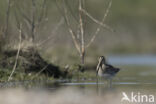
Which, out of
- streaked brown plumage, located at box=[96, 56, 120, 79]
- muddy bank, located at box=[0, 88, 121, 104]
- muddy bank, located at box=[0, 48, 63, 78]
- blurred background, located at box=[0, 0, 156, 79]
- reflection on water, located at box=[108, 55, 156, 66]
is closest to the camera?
muddy bank, located at box=[0, 88, 121, 104]

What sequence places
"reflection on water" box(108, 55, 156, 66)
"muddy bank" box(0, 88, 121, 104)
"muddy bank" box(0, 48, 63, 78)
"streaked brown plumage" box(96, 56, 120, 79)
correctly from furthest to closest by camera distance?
"reflection on water" box(108, 55, 156, 66), "muddy bank" box(0, 48, 63, 78), "streaked brown plumage" box(96, 56, 120, 79), "muddy bank" box(0, 88, 121, 104)

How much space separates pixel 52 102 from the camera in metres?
13.4

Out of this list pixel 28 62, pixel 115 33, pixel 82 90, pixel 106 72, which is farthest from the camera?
pixel 115 33

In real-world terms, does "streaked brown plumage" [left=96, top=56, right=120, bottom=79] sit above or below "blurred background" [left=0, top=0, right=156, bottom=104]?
below

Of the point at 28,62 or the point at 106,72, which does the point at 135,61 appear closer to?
the point at 28,62

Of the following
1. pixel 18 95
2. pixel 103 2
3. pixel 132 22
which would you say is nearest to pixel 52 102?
pixel 18 95

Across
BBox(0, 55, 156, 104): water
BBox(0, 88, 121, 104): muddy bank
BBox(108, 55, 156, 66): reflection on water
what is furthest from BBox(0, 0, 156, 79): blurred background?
BBox(0, 88, 121, 104): muddy bank

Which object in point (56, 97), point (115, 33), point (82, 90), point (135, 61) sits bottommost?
point (56, 97)

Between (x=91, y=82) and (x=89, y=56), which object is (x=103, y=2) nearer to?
(x=89, y=56)

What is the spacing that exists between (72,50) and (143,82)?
12.3 m

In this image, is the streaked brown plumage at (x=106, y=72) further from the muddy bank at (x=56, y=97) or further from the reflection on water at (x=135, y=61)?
the reflection on water at (x=135, y=61)

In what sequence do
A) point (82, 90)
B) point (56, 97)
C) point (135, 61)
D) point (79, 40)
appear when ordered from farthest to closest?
1. point (135, 61)
2. point (79, 40)
3. point (82, 90)
4. point (56, 97)

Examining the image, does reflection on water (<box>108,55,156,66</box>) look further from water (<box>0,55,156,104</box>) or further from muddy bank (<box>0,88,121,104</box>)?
muddy bank (<box>0,88,121,104</box>)

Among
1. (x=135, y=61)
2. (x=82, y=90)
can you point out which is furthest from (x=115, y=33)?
(x=82, y=90)
